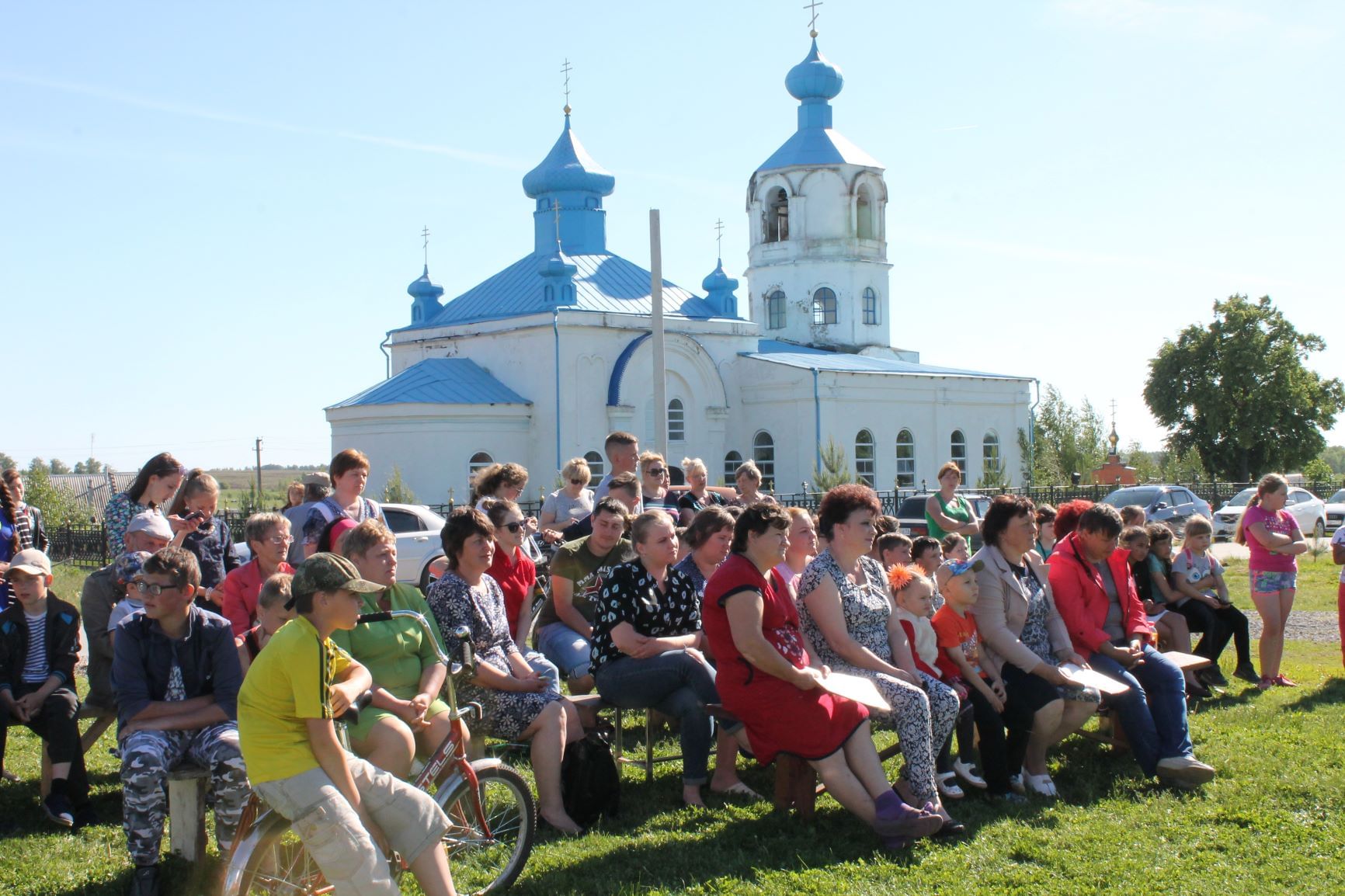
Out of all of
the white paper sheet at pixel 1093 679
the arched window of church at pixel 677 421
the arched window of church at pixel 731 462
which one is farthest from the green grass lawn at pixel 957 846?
the arched window of church at pixel 731 462

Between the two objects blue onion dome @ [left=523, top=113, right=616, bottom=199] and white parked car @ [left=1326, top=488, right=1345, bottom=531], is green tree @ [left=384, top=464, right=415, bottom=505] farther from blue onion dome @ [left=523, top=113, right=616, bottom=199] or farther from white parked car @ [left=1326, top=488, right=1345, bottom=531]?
white parked car @ [left=1326, top=488, right=1345, bottom=531]

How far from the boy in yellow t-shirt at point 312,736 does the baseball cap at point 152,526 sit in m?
2.71

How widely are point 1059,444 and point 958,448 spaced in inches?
384

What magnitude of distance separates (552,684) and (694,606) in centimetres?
96

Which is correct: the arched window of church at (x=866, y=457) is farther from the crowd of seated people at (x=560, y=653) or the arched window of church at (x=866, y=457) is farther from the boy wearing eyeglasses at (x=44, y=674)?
the boy wearing eyeglasses at (x=44, y=674)

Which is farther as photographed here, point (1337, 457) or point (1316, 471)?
point (1337, 457)

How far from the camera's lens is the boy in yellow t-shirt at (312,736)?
4715mm

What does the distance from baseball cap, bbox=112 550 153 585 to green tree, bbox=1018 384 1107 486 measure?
36217mm

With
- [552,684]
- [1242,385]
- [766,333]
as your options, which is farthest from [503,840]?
[1242,385]

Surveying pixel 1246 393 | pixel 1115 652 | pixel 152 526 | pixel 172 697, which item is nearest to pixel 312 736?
pixel 172 697

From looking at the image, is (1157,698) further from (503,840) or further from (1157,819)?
(503,840)

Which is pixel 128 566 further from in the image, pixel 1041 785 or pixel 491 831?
pixel 1041 785

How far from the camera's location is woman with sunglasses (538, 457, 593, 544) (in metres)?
10.4

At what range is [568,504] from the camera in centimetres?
1053
